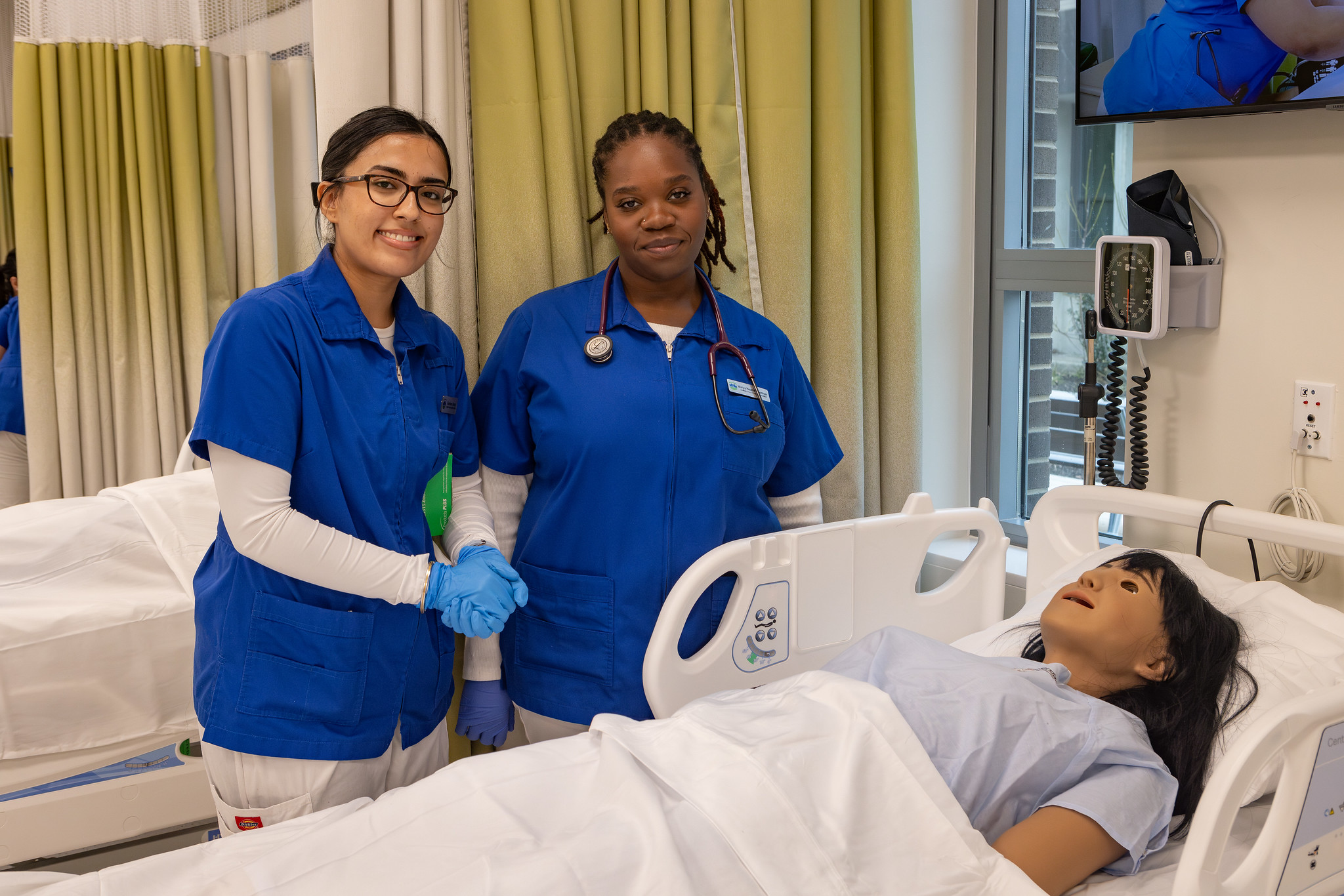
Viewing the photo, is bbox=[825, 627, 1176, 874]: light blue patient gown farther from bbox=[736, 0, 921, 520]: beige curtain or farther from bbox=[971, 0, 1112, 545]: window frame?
bbox=[971, 0, 1112, 545]: window frame

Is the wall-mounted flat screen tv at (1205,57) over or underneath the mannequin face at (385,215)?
over

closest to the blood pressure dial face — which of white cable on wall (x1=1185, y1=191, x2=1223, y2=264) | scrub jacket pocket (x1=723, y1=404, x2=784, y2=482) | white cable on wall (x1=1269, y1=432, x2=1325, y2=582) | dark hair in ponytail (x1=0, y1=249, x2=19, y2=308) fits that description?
white cable on wall (x1=1185, y1=191, x2=1223, y2=264)

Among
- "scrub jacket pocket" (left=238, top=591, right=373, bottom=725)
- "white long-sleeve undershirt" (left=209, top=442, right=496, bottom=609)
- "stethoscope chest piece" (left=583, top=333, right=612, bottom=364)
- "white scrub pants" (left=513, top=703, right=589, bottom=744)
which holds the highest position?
"stethoscope chest piece" (left=583, top=333, right=612, bottom=364)

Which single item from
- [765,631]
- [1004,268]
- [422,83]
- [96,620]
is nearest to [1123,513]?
[765,631]

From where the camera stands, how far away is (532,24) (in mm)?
2018

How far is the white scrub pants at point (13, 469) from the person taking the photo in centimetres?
210

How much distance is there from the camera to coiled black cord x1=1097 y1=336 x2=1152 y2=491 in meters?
2.17

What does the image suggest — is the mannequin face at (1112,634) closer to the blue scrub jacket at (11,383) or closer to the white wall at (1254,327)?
the white wall at (1254,327)

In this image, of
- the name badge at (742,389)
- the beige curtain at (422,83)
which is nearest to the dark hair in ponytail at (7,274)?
the beige curtain at (422,83)

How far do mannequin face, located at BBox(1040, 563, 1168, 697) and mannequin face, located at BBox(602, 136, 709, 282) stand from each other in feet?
3.00

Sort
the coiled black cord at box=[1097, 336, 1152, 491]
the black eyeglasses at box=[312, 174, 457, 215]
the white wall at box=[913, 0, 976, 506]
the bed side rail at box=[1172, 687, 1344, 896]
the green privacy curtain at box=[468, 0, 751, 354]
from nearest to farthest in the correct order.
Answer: the bed side rail at box=[1172, 687, 1344, 896] → the black eyeglasses at box=[312, 174, 457, 215] → the green privacy curtain at box=[468, 0, 751, 354] → the coiled black cord at box=[1097, 336, 1152, 491] → the white wall at box=[913, 0, 976, 506]

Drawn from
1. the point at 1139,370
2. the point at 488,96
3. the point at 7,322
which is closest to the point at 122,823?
the point at 7,322

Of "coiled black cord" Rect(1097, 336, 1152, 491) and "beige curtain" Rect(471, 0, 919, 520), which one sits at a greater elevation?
"beige curtain" Rect(471, 0, 919, 520)

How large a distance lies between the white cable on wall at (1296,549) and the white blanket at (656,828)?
1.05 m
